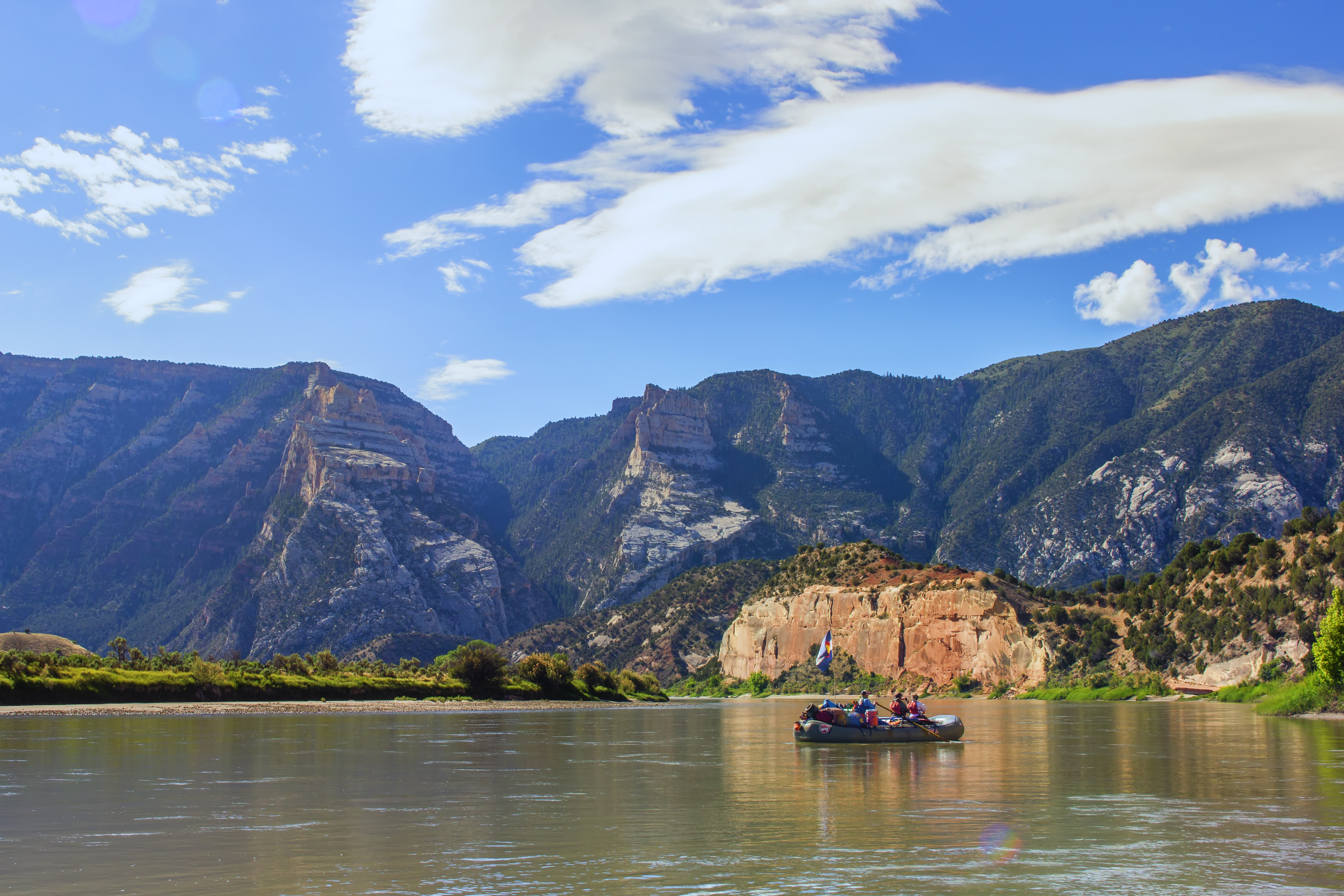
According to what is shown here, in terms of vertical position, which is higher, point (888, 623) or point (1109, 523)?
point (1109, 523)

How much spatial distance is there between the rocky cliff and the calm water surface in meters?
80.2

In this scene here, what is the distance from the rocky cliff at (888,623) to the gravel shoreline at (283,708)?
35593 mm

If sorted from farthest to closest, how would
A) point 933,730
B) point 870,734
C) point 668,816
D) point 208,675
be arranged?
point 208,675, point 933,730, point 870,734, point 668,816

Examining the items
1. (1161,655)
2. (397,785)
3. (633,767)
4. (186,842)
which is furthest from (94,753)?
(1161,655)

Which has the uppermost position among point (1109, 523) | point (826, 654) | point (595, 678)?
point (1109, 523)

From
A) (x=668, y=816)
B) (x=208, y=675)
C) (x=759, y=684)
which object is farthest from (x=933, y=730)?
(x=759, y=684)

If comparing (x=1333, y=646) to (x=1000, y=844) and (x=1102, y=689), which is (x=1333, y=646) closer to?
(x=1000, y=844)

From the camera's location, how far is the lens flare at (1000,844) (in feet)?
64.6

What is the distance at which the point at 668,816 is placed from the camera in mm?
25438

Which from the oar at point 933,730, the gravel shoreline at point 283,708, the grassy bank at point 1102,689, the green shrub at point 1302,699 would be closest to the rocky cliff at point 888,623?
the grassy bank at point 1102,689

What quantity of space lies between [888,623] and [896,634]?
2.38 metres

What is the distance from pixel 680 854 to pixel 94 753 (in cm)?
2950

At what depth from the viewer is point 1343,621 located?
2207 inches

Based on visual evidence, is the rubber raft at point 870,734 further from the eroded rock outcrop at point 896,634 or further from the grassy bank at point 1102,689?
the eroded rock outcrop at point 896,634
